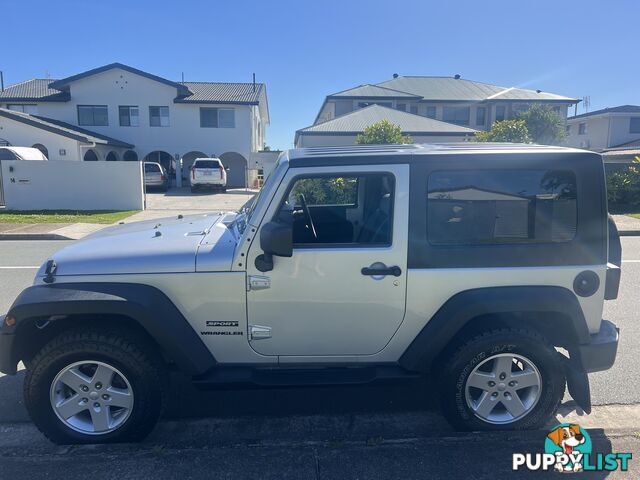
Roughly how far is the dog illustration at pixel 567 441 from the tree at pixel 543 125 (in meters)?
31.7

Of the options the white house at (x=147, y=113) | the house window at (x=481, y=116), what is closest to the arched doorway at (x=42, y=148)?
the white house at (x=147, y=113)

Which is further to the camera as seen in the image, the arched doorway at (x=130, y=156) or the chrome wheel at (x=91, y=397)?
the arched doorway at (x=130, y=156)

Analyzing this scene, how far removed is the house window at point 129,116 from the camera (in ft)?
93.4

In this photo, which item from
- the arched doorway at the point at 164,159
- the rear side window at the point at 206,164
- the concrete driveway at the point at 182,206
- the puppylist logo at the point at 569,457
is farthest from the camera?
the arched doorway at the point at 164,159

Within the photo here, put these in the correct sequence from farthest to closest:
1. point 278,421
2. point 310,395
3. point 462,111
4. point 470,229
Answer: point 462,111, point 310,395, point 278,421, point 470,229

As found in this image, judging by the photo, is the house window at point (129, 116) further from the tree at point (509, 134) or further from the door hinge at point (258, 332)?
the door hinge at point (258, 332)

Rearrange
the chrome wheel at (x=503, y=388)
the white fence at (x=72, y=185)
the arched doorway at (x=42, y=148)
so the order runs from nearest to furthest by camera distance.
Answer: the chrome wheel at (x=503, y=388), the white fence at (x=72, y=185), the arched doorway at (x=42, y=148)

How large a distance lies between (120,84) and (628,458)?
31.0m

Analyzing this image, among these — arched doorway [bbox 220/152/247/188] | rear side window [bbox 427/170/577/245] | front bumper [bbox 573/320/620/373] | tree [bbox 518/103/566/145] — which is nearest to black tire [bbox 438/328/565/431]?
front bumper [bbox 573/320/620/373]

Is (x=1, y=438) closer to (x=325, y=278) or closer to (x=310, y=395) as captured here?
(x=310, y=395)

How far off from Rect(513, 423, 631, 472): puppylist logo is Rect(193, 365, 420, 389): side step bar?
2.62ft

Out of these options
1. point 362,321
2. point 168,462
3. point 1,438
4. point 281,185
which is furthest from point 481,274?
point 1,438

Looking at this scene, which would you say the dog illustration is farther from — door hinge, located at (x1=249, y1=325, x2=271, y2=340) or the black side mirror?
the black side mirror

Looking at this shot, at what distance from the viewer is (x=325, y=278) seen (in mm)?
2748
